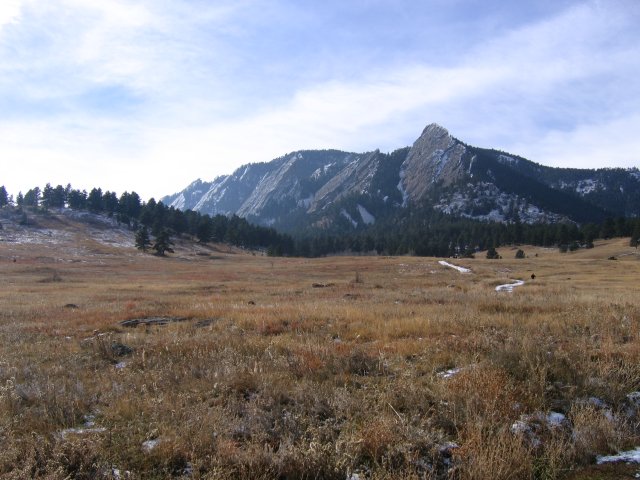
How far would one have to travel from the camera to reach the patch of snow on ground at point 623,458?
468 centimetres

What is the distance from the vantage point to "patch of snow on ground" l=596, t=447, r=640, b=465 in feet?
15.4

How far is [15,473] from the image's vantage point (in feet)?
13.7

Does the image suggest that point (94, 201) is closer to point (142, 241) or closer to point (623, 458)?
point (142, 241)

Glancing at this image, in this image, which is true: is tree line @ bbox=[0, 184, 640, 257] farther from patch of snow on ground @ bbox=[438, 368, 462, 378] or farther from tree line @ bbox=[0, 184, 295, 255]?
patch of snow on ground @ bbox=[438, 368, 462, 378]

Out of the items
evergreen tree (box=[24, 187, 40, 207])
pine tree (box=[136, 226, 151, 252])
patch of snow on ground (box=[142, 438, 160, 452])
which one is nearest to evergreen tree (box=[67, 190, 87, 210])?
evergreen tree (box=[24, 187, 40, 207])

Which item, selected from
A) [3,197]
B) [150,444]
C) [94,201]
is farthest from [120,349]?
[3,197]

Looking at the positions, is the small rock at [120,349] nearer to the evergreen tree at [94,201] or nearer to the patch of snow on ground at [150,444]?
the patch of snow on ground at [150,444]

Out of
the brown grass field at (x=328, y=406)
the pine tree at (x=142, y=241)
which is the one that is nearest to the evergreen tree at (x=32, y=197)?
the pine tree at (x=142, y=241)

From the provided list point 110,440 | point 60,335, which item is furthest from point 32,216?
point 110,440

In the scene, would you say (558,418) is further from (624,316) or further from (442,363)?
(624,316)

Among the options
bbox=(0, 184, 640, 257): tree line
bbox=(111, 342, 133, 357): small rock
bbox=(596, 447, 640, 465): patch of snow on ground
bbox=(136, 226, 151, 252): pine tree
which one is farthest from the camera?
bbox=(0, 184, 640, 257): tree line

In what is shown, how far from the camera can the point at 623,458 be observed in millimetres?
4723

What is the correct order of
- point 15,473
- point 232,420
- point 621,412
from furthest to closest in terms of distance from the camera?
point 621,412 < point 232,420 < point 15,473

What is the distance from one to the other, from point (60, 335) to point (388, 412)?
11215 millimetres
